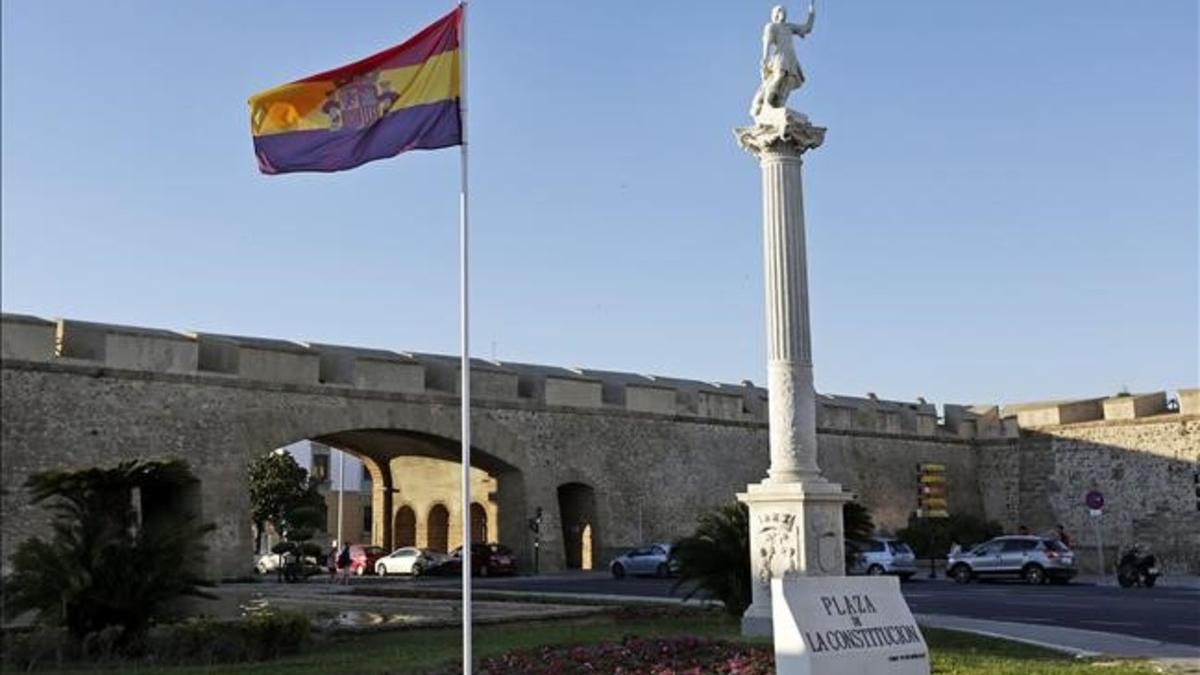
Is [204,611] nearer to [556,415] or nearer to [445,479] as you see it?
[556,415]

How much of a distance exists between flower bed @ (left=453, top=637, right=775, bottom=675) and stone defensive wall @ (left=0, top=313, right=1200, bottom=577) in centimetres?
2142

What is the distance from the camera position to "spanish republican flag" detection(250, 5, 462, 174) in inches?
474

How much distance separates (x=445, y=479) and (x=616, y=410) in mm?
8860

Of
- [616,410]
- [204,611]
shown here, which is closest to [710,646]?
[204,611]

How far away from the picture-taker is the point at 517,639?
15609 mm

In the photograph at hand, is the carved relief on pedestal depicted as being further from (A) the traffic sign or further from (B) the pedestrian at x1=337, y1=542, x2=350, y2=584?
(A) the traffic sign

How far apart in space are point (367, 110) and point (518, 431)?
29.3 metres

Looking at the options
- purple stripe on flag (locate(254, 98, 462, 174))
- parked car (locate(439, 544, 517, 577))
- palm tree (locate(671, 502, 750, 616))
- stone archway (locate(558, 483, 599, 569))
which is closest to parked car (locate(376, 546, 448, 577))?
parked car (locate(439, 544, 517, 577))

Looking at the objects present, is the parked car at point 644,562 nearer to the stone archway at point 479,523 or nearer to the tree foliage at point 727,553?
the stone archway at point 479,523

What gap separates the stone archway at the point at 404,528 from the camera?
51.6 m

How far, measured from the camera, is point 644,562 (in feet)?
127

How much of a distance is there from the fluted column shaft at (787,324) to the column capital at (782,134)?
38 millimetres

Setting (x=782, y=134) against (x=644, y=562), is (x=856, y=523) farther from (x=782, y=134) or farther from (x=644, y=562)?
(x=644, y=562)

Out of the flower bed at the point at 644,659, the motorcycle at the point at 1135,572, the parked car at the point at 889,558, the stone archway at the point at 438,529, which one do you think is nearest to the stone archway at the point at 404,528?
the stone archway at the point at 438,529
